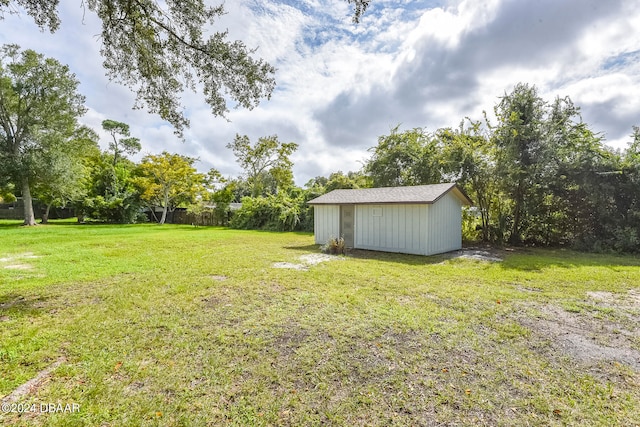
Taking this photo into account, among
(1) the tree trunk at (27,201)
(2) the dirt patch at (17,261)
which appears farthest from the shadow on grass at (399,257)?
(1) the tree trunk at (27,201)

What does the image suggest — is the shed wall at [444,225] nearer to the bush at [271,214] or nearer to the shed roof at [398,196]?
the shed roof at [398,196]

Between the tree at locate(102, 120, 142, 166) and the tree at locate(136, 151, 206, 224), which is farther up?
the tree at locate(102, 120, 142, 166)

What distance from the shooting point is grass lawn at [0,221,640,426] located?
83.4 inches

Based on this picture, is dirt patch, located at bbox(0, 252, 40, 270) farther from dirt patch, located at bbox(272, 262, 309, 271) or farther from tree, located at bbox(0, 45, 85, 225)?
tree, located at bbox(0, 45, 85, 225)

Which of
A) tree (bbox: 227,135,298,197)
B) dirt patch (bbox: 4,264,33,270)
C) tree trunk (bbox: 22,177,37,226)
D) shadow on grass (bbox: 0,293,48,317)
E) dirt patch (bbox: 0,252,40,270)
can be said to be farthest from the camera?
tree (bbox: 227,135,298,197)

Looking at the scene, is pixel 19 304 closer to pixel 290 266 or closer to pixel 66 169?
pixel 290 266

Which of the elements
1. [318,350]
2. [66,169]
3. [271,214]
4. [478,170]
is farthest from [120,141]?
[318,350]

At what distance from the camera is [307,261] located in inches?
320

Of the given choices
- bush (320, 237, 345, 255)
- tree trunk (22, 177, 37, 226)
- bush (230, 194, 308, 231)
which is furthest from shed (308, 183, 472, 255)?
tree trunk (22, 177, 37, 226)

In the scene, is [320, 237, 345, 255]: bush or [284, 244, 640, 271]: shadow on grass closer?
[284, 244, 640, 271]: shadow on grass

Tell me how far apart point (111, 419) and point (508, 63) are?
1191 cm

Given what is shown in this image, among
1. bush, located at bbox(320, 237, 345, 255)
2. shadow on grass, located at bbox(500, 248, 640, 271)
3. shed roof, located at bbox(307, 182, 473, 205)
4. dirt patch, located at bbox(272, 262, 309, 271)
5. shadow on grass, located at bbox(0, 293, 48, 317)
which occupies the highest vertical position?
shed roof, located at bbox(307, 182, 473, 205)

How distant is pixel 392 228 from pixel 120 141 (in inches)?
1400

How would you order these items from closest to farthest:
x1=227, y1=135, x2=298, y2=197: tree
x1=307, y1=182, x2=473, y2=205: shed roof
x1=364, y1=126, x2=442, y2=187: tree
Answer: x1=307, y1=182, x2=473, y2=205: shed roof < x1=364, y1=126, x2=442, y2=187: tree < x1=227, y1=135, x2=298, y2=197: tree
